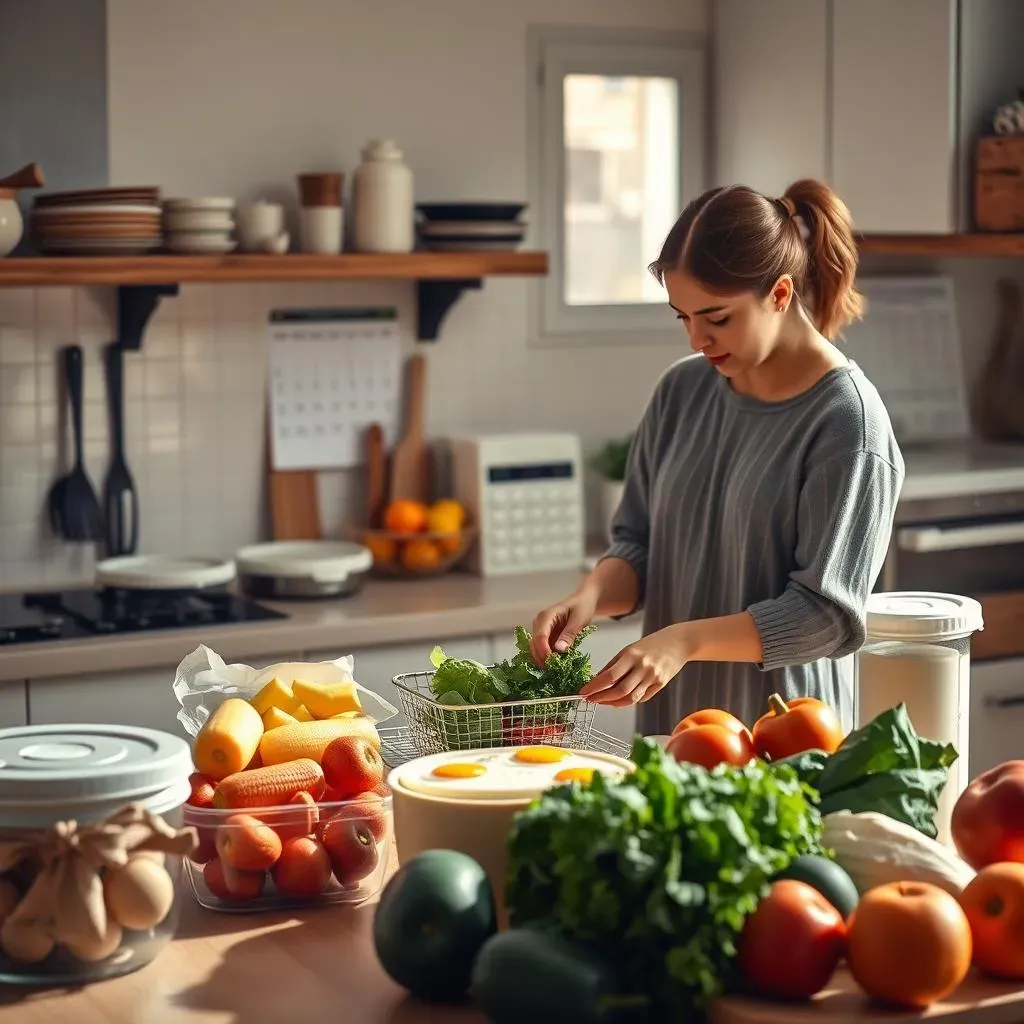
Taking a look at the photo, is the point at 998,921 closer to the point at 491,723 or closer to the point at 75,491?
the point at 491,723

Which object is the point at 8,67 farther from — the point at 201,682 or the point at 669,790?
the point at 669,790

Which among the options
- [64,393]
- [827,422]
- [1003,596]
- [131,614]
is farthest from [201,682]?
[1003,596]

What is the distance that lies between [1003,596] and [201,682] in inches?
90.2

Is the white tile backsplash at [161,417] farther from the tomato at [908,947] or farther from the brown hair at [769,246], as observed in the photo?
the tomato at [908,947]

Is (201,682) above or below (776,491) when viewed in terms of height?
below

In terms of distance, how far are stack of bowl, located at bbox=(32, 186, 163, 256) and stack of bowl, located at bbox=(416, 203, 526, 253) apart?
23.6 inches

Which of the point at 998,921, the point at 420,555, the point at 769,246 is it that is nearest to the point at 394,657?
the point at 420,555

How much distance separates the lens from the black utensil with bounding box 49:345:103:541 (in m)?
3.45

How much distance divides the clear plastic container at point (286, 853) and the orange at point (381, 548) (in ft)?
6.42

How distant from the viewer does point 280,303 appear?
3.67 m

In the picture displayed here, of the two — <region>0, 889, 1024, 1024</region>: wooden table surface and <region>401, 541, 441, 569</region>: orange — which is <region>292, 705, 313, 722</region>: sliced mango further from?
<region>401, 541, 441, 569</region>: orange

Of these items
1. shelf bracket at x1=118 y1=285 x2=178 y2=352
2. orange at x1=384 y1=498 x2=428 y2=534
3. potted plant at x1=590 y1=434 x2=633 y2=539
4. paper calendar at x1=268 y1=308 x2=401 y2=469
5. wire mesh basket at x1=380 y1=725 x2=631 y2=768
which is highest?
shelf bracket at x1=118 y1=285 x2=178 y2=352

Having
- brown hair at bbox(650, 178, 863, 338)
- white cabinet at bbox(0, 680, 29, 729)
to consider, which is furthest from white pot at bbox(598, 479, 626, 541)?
brown hair at bbox(650, 178, 863, 338)

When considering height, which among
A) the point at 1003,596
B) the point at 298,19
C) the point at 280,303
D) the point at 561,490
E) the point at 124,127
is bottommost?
the point at 1003,596
